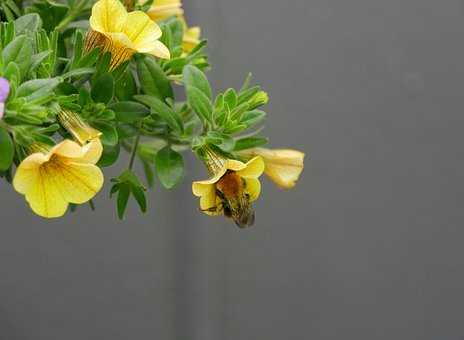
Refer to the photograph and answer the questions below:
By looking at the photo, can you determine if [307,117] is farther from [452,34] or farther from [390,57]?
[452,34]

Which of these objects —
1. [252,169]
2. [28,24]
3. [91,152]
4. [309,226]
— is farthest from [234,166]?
[309,226]

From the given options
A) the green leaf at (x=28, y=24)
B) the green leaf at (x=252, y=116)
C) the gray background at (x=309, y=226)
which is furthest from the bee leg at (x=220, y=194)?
the gray background at (x=309, y=226)

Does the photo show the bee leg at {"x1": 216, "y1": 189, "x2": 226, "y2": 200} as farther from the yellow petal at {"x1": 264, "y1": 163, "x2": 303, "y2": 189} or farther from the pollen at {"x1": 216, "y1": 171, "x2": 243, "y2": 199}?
the yellow petal at {"x1": 264, "y1": 163, "x2": 303, "y2": 189}

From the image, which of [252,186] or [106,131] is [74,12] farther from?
[252,186]

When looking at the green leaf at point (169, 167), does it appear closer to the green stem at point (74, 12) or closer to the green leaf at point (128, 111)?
the green leaf at point (128, 111)

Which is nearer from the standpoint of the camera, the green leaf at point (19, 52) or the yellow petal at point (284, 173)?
the green leaf at point (19, 52)
